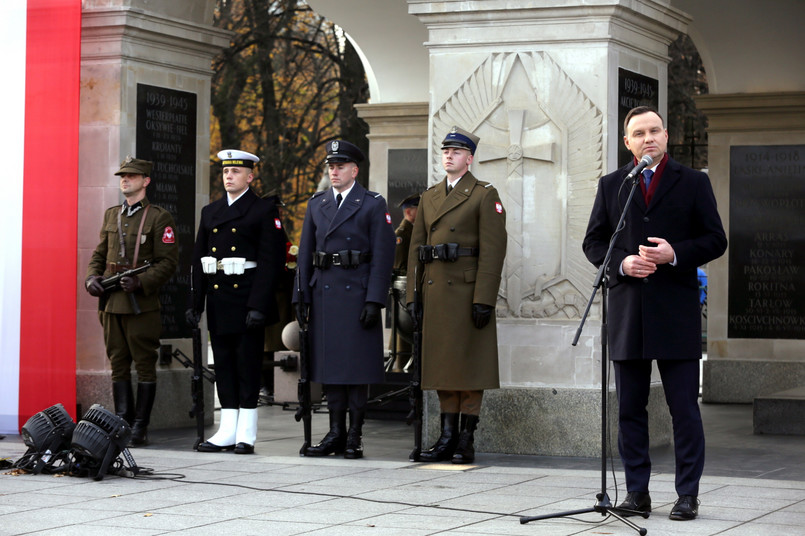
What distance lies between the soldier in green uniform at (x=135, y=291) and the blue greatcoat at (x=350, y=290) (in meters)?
1.33

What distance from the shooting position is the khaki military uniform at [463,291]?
8.65 metres

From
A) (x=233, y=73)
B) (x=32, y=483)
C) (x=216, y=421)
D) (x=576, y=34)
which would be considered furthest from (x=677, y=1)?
(x=233, y=73)

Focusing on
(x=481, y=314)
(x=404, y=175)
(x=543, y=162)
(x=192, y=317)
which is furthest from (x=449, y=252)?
(x=404, y=175)

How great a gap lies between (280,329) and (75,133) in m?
4.64

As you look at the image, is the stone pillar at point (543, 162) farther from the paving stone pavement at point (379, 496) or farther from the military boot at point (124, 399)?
the military boot at point (124, 399)

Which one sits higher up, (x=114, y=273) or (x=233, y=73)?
(x=233, y=73)

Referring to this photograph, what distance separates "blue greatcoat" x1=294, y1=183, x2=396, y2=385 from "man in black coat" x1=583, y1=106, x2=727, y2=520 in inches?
103

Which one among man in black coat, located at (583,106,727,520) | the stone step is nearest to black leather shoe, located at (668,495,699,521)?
man in black coat, located at (583,106,727,520)

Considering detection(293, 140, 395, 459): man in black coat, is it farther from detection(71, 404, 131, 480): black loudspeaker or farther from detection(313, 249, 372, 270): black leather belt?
detection(71, 404, 131, 480): black loudspeaker

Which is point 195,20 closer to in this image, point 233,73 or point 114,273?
point 114,273

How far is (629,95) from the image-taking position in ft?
→ 30.8

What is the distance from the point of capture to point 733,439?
10.3 metres

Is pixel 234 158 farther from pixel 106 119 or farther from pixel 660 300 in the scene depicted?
pixel 660 300

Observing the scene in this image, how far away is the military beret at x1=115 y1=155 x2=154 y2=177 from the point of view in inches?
386
